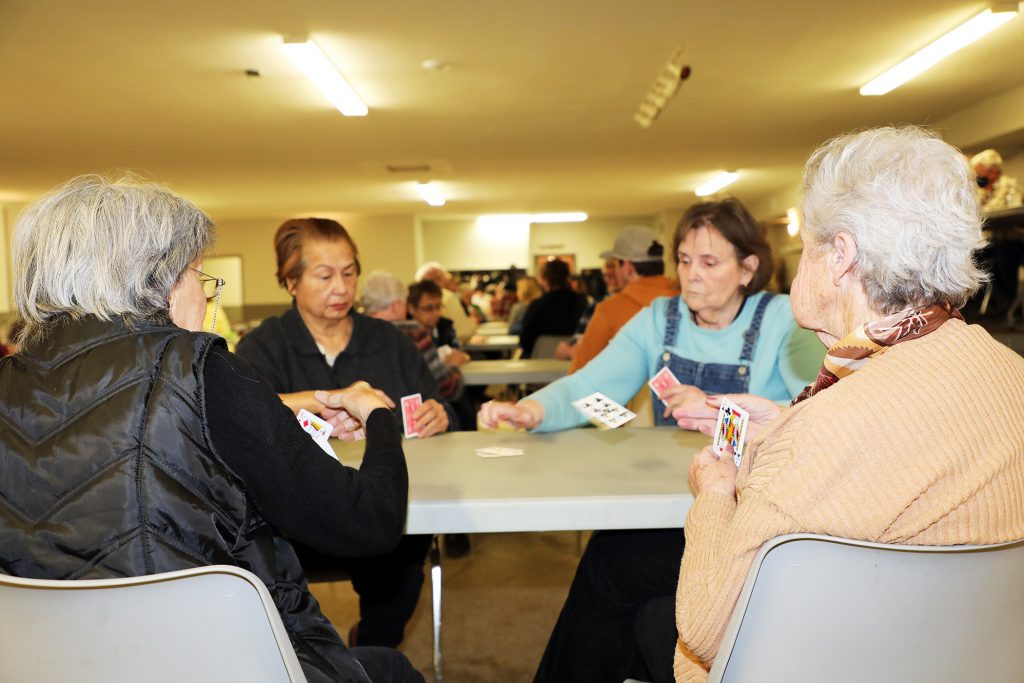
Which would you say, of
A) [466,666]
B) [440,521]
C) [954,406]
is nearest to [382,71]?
[466,666]

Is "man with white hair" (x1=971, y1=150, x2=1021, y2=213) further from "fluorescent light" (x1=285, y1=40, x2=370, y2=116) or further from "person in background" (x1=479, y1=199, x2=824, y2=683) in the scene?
"fluorescent light" (x1=285, y1=40, x2=370, y2=116)

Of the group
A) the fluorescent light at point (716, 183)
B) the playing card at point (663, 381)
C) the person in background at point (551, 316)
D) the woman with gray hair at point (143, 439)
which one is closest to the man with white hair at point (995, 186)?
the person in background at point (551, 316)

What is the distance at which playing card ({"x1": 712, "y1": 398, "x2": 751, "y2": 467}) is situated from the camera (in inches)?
59.2

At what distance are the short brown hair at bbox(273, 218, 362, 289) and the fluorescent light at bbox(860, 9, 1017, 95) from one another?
4.27 metres

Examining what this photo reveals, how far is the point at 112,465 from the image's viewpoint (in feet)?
3.47

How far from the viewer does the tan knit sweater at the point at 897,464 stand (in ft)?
3.35

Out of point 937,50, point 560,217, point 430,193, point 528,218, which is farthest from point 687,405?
point 528,218

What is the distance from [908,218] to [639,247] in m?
3.10

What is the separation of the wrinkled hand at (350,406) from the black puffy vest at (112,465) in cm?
55

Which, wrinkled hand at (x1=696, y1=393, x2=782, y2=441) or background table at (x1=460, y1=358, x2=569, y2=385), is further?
background table at (x1=460, y1=358, x2=569, y2=385)

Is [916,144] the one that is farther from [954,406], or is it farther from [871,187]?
[954,406]

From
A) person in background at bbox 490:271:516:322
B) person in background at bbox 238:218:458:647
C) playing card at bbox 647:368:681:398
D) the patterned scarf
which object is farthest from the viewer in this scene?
person in background at bbox 490:271:516:322

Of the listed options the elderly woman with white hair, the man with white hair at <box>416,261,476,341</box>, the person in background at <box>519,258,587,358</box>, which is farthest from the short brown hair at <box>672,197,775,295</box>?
the man with white hair at <box>416,261,476,341</box>

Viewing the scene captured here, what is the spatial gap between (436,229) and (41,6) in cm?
1344
